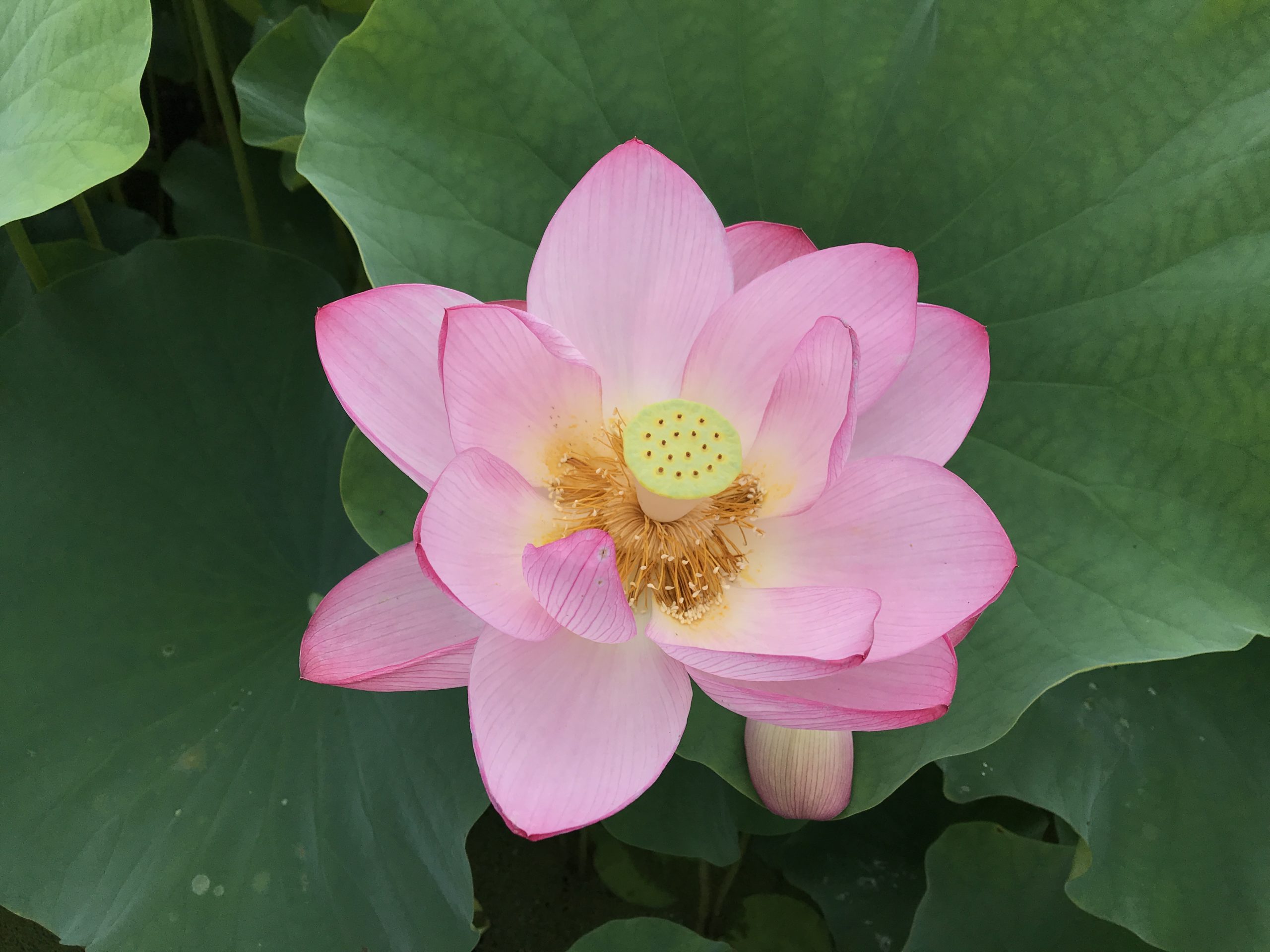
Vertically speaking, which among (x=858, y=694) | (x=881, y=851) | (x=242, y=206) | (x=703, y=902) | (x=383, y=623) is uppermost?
(x=858, y=694)

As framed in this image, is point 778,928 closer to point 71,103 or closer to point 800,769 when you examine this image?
point 800,769

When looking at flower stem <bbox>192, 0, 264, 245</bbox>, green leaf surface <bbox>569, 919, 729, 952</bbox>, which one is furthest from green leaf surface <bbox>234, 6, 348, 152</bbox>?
green leaf surface <bbox>569, 919, 729, 952</bbox>

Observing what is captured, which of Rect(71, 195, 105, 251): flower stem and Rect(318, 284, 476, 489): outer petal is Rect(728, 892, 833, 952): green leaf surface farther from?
Rect(71, 195, 105, 251): flower stem

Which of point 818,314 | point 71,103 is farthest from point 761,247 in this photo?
point 71,103

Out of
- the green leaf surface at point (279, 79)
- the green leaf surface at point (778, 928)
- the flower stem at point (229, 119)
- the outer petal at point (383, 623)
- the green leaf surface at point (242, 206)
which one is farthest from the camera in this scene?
the green leaf surface at point (242, 206)

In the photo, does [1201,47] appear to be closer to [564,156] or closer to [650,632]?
[564,156]

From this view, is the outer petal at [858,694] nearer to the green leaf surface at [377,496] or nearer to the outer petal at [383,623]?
the outer petal at [383,623]

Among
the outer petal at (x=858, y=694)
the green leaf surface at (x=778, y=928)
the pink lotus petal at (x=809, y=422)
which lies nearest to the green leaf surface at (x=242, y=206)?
the pink lotus petal at (x=809, y=422)
